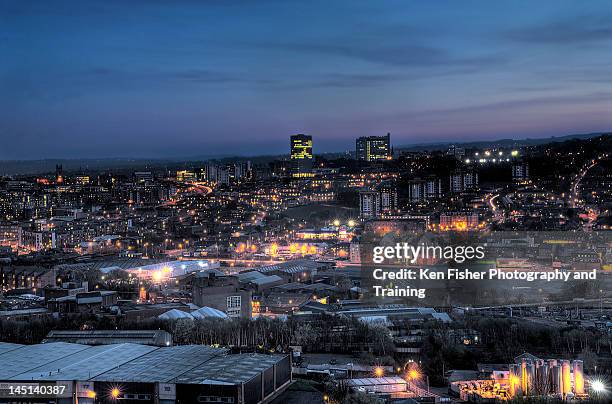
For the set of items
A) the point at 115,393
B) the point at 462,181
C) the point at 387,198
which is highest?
the point at 462,181

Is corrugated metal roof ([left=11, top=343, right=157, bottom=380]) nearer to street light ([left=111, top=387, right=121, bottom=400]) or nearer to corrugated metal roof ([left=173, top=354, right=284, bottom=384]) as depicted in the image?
street light ([left=111, top=387, right=121, bottom=400])

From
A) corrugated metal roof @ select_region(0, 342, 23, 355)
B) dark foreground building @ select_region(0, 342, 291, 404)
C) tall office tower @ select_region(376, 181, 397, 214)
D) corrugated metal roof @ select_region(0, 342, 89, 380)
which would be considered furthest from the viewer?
tall office tower @ select_region(376, 181, 397, 214)

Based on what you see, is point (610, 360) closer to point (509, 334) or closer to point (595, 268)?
point (509, 334)

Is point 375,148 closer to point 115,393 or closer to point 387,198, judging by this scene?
point 387,198

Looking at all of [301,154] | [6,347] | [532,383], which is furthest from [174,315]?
[301,154]

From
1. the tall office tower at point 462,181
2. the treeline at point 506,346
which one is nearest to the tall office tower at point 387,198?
the tall office tower at point 462,181

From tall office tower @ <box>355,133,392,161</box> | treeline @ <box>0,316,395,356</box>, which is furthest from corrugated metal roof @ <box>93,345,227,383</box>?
tall office tower @ <box>355,133,392,161</box>

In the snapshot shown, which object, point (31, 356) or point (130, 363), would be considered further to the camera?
point (31, 356)
